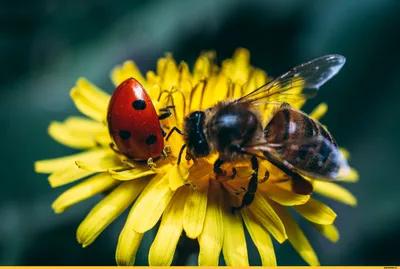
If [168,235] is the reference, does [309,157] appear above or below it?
above

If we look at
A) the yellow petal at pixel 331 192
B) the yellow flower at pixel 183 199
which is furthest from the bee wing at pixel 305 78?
the yellow petal at pixel 331 192

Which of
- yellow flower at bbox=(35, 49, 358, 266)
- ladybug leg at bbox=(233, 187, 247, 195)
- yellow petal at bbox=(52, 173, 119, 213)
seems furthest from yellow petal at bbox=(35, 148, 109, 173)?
ladybug leg at bbox=(233, 187, 247, 195)

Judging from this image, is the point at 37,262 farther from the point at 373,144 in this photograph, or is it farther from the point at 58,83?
the point at 373,144

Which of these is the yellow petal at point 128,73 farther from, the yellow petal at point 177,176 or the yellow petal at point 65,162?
the yellow petal at point 177,176

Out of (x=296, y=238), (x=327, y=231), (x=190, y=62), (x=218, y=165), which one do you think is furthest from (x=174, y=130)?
(x=190, y=62)

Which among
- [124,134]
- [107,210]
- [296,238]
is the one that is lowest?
[296,238]

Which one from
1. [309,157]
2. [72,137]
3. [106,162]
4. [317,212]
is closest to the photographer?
[309,157]

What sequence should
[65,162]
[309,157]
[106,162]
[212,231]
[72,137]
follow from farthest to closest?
[72,137] < [65,162] < [106,162] < [212,231] < [309,157]

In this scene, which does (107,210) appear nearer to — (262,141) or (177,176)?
(177,176)

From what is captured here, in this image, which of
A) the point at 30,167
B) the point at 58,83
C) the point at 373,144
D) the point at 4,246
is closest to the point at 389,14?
the point at 373,144
